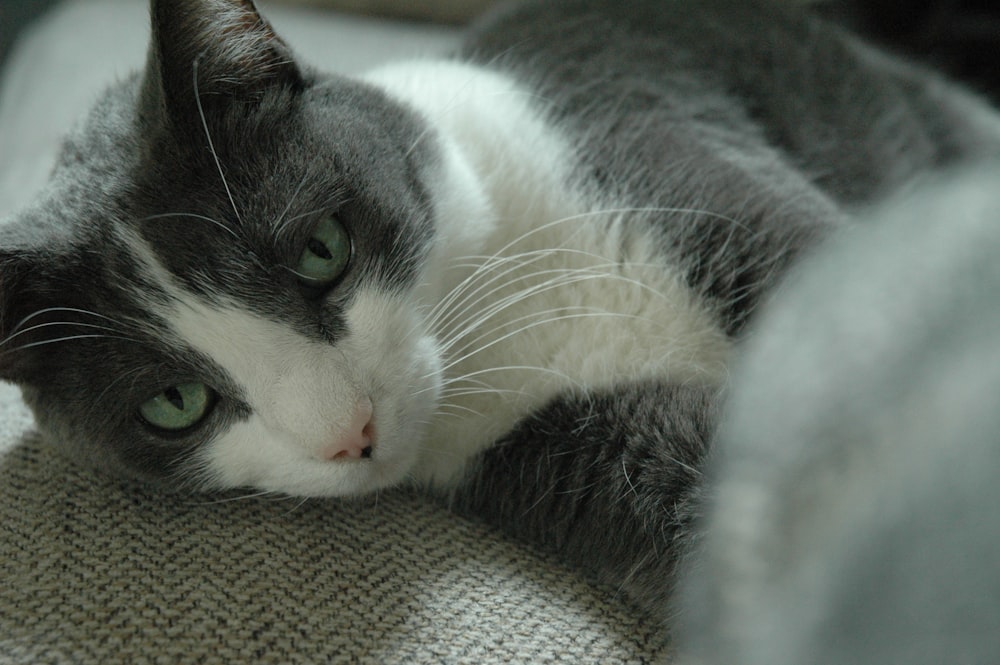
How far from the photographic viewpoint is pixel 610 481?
0.97 m

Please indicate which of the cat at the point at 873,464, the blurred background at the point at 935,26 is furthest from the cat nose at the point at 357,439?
the blurred background at the point at 935,26

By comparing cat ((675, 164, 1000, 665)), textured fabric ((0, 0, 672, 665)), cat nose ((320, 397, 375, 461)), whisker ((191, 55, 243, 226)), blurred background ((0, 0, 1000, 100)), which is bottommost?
textured fabric ((0, 0, 672, 665))

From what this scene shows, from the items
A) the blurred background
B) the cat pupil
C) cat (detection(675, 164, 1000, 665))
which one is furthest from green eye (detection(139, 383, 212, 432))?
the blurred background

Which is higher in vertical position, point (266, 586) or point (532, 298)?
point (532, 298)

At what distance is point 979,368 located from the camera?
0.36 metres

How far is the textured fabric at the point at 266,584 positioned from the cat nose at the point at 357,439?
0.12 metres

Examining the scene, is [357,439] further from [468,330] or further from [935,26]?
[935,26]

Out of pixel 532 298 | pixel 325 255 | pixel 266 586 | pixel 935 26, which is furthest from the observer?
pixel 935 26

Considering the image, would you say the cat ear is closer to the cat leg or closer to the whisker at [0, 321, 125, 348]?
the whisker at [0, 321, 125, 348]

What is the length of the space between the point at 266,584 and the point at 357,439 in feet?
0.57

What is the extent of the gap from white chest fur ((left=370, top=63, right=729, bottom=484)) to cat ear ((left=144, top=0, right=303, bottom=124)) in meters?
0.24

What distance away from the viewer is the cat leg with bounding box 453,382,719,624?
0.91 metres

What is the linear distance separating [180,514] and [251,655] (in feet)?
0.88

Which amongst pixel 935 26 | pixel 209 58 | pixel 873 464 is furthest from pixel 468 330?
pixel 935 26
